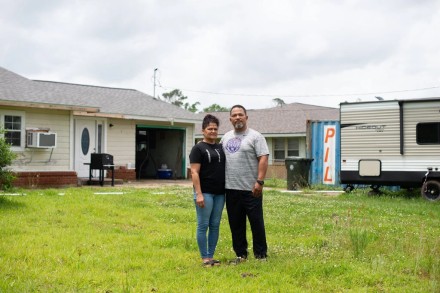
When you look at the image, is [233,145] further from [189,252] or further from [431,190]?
[431,190]

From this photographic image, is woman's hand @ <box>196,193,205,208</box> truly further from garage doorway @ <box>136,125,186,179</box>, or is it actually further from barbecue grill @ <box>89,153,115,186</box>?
garage doorway @ <box>136,125,186,179</box>

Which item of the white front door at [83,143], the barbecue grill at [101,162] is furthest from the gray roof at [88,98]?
the barbecue grill at [101,162]

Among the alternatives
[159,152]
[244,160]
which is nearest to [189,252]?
[244,160]

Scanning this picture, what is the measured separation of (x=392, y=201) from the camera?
1434 cm

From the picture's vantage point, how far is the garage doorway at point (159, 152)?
966 inches

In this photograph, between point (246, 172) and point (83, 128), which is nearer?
point (246, 172)

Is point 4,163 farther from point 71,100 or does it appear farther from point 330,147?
point 330,147

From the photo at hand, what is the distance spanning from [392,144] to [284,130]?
12.5 meters

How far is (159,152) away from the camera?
84.5ft

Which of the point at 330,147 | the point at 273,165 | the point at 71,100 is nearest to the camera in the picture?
the point at 71,100

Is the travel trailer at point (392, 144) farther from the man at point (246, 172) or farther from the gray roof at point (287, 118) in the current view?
the gray roof at point (287, 118)

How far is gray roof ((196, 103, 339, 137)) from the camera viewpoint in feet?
92.2

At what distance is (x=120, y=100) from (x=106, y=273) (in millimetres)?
17952

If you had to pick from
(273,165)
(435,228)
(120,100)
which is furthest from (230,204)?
(273,165)
